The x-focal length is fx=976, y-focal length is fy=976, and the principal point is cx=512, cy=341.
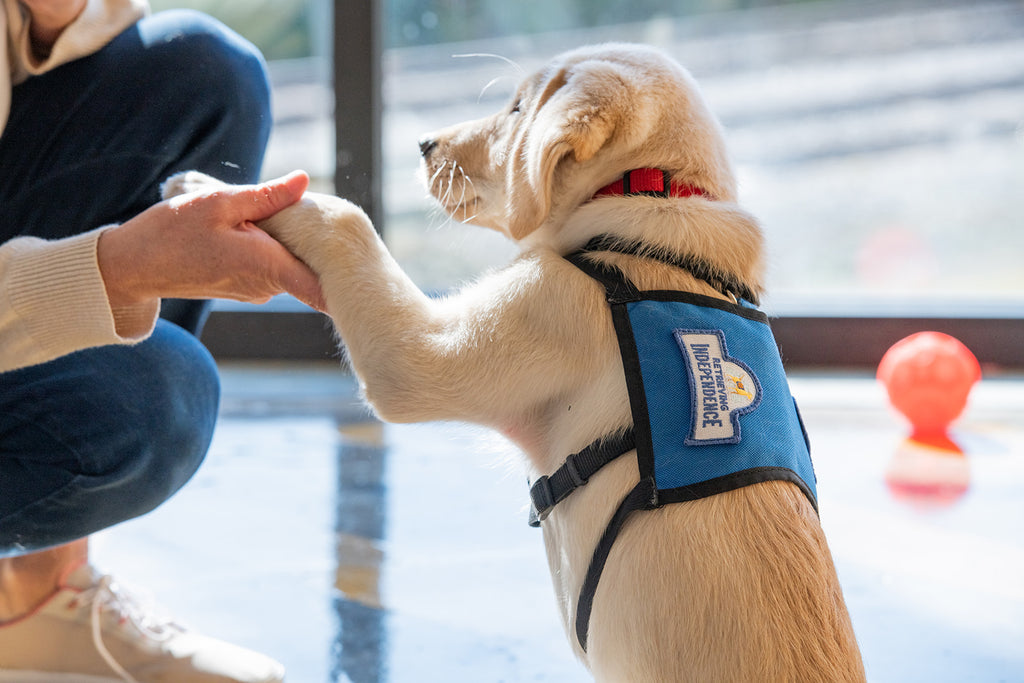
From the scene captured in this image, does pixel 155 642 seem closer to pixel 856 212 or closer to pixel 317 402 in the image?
pixel 317 402

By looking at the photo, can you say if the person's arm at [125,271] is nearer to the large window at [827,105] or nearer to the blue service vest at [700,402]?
the blue service vest at [700,402]

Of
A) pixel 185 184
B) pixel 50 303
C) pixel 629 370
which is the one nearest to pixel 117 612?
pixel 50 303

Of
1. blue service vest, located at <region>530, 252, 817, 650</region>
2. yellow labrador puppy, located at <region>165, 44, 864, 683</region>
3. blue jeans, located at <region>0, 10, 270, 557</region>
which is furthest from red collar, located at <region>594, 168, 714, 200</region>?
blue jeans, located at <region>0, 10, 270, 557</region>

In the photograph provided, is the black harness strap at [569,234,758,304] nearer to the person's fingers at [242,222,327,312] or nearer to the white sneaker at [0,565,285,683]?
the person's fingers at [242,222,327,312]

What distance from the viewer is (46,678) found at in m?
1.47

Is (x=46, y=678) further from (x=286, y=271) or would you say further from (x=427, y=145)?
(x=427, y=145)

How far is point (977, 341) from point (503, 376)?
3374mm

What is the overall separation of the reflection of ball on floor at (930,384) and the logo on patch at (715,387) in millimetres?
2161

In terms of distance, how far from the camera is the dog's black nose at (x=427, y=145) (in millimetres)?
1430

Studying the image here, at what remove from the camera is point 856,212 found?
464 centimetres

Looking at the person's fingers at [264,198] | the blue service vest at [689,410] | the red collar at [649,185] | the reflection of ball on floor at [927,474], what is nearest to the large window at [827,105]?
the reflection of ball on floor at [927,474]

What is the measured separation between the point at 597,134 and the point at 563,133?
0.15 ft

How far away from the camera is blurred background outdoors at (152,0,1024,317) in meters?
4.21

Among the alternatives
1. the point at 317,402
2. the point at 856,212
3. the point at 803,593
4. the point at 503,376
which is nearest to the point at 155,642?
the point at 503,376
